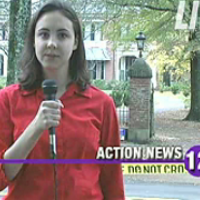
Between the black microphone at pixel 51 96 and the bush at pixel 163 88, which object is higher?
the black microphone at pixel 51 96

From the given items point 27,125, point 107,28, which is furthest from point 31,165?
point 107,28

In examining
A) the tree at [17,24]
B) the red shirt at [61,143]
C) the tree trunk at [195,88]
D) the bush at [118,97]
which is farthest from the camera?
the bush at [118,97]

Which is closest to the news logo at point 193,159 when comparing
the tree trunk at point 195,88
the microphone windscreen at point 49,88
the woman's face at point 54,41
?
the woman's face at point 54,41

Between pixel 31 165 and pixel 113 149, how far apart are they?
14.9 inches

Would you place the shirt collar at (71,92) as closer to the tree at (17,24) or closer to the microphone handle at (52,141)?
the microphone handle at (52,141)

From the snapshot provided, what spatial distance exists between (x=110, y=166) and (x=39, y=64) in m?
0.49

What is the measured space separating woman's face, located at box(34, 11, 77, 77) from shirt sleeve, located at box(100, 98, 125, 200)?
0.25m

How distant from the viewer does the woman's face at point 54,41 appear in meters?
1.70

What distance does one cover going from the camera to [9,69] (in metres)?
8.20

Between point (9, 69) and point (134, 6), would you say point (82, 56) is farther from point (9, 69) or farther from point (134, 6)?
point (134, 6)

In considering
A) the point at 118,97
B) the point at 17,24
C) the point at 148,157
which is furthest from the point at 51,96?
the point at 118,97

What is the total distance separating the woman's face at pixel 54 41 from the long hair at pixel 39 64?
0.02 metres

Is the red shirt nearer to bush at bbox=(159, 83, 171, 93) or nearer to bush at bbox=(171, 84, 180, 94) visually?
bush at bbox=(171, 84, 180, 94)

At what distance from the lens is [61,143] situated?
1.68m
